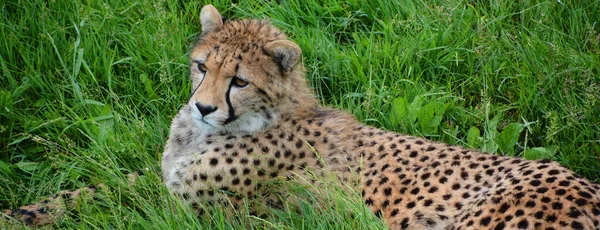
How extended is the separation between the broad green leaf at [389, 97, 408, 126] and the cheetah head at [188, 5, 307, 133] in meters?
0.65

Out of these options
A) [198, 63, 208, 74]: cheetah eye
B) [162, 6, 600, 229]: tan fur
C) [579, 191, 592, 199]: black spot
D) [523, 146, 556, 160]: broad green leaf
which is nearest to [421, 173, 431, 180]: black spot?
[162, 6, 600, 229]: tan fur

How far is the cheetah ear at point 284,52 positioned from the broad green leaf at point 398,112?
813 mm

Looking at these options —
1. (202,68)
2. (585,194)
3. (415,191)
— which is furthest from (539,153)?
(202,68)

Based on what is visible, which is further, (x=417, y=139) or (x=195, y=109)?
(x=417, y=139)

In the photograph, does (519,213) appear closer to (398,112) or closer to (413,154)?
(413,154)

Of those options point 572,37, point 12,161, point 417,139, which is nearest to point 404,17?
point 572,37

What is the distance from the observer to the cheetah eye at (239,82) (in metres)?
4.25

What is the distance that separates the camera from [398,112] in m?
4.96

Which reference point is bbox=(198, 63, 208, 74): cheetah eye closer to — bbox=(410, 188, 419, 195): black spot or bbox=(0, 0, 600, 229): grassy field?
bbox=(0, 0, 600, 229): grassy field

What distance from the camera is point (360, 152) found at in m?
4.42

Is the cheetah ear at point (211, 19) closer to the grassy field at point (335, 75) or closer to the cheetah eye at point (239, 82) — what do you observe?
the cheetah eye at point (239, 82)

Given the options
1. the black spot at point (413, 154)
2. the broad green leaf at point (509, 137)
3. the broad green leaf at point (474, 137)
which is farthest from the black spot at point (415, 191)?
the broad green leaf at point (509, 137)

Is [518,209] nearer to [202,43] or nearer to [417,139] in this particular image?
[417,139]

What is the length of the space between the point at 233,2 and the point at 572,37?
1871 millimetres
